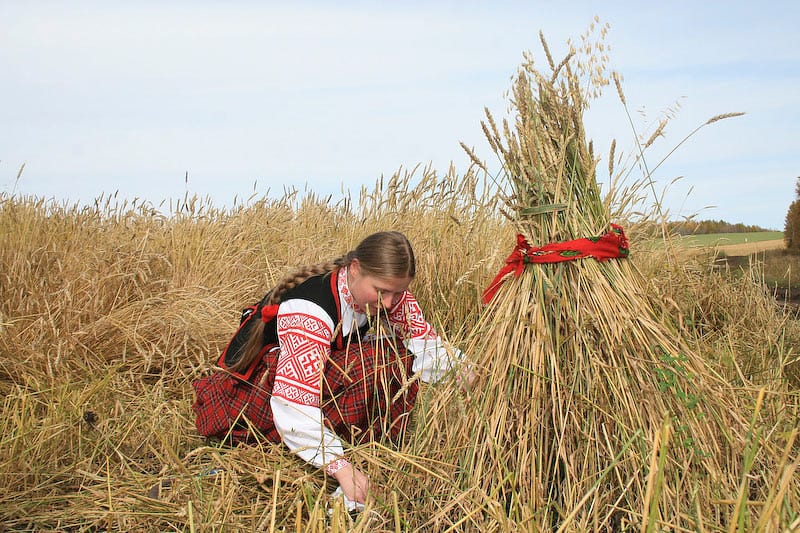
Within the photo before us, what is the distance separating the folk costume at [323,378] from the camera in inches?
86.7

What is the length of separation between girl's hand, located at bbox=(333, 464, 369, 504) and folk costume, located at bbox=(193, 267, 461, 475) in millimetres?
33

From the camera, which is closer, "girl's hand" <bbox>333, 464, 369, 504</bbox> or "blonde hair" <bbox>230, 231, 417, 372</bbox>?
"girl's hand" <bbox>333, 464, 369, 504</bbox>

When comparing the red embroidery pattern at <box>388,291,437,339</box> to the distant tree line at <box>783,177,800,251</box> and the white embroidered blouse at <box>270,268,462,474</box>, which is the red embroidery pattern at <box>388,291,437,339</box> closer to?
the white embroidered blouse at <box>270,268,462,474</box>

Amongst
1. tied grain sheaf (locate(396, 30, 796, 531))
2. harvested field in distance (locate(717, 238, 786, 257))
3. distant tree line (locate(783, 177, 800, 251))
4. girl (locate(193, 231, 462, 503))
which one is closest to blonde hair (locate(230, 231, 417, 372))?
girl (locate(193, 231, 462, 503))

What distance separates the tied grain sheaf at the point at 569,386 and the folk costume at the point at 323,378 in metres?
0.20

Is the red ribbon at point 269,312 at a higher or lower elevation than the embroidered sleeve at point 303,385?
higher

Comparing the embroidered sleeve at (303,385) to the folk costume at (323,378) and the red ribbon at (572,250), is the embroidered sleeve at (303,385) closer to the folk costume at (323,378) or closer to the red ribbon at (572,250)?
the folk costume at (323,378)

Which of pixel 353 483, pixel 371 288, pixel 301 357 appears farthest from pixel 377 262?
pixel 353 483

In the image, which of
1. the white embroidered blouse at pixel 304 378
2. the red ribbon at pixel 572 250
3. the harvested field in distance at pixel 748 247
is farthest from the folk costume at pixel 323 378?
the harvested field in distance at pixel 748 247

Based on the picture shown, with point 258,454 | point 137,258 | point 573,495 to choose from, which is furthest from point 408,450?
point 137,258

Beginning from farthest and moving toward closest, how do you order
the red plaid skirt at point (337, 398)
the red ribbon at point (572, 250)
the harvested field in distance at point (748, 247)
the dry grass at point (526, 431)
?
the harvested field in distance at point (748, 247) → the red plaid skirt at point (337, 398) → the red ribbon at point (572, 250) → the dry grass at point (526, 431)

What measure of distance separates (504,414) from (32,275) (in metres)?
3.18

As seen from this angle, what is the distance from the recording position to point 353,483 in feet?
6.70

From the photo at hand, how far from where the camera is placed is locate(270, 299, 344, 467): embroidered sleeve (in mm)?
2188
